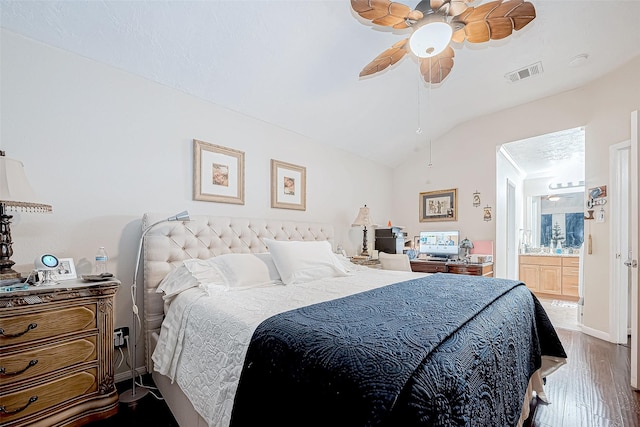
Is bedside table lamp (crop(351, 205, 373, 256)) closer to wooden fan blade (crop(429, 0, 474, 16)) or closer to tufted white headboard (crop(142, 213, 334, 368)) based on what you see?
tufted white headboard (crop(142, 213, 334, 368))

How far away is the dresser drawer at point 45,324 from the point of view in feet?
4.57

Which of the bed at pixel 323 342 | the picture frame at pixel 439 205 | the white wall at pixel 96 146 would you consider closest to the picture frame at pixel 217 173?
the white wall at pixel 96 146

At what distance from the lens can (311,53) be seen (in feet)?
8.23

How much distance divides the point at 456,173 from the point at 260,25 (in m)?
3.76

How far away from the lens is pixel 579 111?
11.7 feet

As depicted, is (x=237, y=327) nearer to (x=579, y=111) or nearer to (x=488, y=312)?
(x=488, y=312)

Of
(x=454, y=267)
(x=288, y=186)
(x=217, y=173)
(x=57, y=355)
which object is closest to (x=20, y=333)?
(x=57, y=355)

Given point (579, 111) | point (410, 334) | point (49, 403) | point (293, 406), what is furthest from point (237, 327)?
point (579, 111)

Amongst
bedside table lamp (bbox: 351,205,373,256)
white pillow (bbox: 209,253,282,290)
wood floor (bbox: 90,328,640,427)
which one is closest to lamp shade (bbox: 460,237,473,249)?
bedside table lamp (bbox: 351,205,373,256)

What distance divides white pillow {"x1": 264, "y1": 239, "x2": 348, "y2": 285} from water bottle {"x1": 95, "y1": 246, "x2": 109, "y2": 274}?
1181 millimetres

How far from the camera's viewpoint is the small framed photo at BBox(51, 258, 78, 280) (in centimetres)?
176

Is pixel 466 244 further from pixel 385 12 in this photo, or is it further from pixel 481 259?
pixel 385 12

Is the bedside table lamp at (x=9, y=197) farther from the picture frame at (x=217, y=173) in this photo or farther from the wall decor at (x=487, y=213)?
the wall decor at (x=487, y=213)

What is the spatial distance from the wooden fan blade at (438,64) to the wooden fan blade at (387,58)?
0.24 meters
